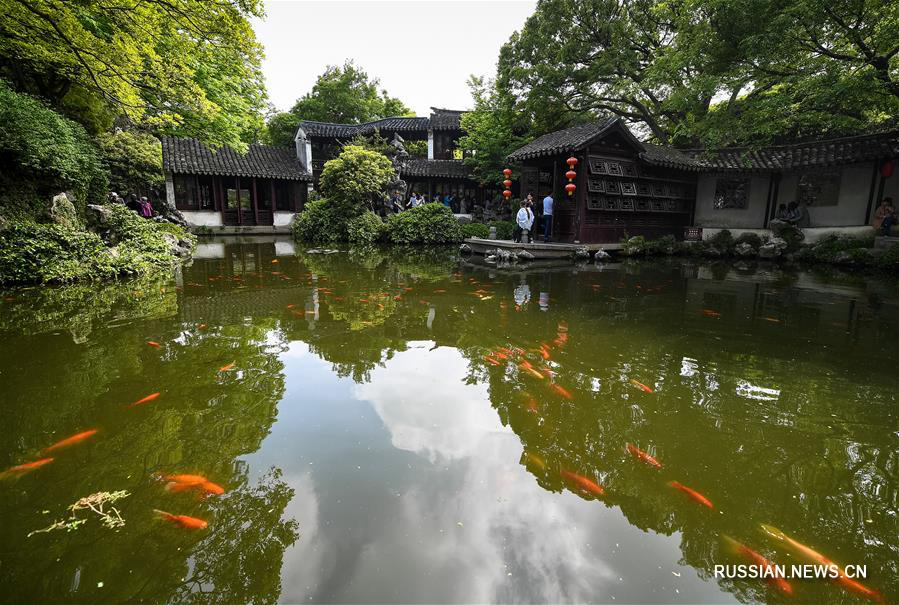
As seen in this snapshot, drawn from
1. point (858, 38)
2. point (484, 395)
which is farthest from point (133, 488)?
point (858, 38)

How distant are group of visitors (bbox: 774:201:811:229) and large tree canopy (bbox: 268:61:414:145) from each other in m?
24.9

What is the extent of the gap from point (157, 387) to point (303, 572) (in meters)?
2.16

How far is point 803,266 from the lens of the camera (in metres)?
11.7

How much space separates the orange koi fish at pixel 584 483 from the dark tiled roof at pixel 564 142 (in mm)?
11681

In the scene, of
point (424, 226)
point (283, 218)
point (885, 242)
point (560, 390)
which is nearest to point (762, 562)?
point (560, 390)

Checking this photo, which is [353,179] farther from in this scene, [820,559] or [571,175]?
[820,559]

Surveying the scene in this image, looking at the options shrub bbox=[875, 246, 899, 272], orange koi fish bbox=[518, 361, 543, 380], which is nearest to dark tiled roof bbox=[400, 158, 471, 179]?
shrub bbox=[875, 246, 899, 272]

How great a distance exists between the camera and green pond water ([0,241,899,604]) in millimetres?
1693

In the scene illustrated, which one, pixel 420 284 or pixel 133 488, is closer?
pixel 133 488

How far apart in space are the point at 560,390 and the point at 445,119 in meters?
23.1

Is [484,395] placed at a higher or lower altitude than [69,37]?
lower

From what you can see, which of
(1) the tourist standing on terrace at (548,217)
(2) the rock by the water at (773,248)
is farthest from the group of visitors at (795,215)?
(1) the tourist standing on terrace at (548,217)

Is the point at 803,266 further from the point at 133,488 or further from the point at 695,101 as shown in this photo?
the point at 133,488

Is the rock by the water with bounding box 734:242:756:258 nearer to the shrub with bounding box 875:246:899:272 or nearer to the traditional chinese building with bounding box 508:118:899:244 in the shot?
the traditional chinese building with bounding box 508:118:899:244
